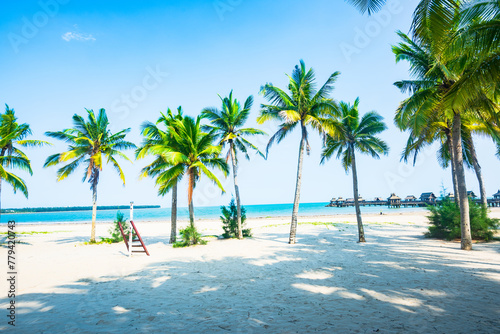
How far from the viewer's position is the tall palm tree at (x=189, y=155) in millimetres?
14156

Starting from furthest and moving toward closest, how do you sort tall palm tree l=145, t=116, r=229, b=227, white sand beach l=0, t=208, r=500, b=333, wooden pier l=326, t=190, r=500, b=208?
1. wooden pier l=326, t=190, r=500, b=208
2. tall palm tree l=145, t=116, r=229, b=227
3. white sand beach l=0, t=208, r=500, b=333

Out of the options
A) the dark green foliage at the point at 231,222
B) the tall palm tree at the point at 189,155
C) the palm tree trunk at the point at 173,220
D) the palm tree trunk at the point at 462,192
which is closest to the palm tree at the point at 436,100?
the palm tree trunk at the point at 462,192

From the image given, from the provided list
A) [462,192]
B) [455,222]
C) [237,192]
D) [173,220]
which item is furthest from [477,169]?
[173,220]

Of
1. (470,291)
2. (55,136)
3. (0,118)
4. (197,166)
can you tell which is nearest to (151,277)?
(197,166)

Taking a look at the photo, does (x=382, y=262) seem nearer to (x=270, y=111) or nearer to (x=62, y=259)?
(x=270, y=111)

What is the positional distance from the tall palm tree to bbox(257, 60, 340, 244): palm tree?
383 centimetres

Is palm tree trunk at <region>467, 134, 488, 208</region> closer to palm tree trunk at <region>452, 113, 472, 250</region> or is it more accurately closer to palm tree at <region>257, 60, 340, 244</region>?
palm tree trunk at <region>452, 113, 472, 250</region>

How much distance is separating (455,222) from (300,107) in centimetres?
1064

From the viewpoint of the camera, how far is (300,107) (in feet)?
47.9

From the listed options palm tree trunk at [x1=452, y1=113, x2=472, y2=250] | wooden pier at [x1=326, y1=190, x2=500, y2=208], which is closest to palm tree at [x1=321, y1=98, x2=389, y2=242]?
palm tree trunk at [x1=452, y1=113, x2=472, y2=250]

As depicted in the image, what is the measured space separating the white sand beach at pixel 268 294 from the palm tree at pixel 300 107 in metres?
6.56

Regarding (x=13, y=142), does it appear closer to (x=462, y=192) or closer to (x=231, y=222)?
(x=231, y=222)

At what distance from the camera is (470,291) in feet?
18.5

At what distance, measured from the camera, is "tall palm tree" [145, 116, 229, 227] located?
14156 mm
